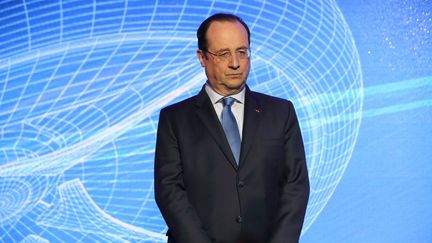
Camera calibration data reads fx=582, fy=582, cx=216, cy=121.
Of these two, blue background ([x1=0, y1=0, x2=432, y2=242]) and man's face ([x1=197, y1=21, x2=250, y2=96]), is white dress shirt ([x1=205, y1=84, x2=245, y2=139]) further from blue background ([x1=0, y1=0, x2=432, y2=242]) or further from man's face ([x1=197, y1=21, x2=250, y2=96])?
blue background ([x1=0, y1=0, x2=432, y2=242])

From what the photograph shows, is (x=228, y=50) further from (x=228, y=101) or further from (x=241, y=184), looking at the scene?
(x=241, y=184)

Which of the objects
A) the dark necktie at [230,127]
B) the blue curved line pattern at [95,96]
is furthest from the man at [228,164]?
the blue curved line pattern at [95,96]

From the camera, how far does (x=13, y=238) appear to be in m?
3.18

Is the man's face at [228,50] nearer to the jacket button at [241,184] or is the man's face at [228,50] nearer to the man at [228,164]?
the man at [228,164]

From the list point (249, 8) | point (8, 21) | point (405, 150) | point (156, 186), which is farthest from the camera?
point (405, 150)

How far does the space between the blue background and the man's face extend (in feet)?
3.87

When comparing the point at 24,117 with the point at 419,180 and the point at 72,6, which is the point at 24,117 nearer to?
the point at 72,6

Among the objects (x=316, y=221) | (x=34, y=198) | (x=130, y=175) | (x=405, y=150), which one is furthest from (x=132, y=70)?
(x=405, y=150)

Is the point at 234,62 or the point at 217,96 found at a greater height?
the point at 234,62

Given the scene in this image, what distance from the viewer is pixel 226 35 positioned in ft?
6.93

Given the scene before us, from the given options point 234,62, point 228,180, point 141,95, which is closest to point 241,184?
point 228,180

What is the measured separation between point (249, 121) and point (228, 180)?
0.78 ft

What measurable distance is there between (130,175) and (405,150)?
70.3 inches

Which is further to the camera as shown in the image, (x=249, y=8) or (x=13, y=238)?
(x=249, y=8)
